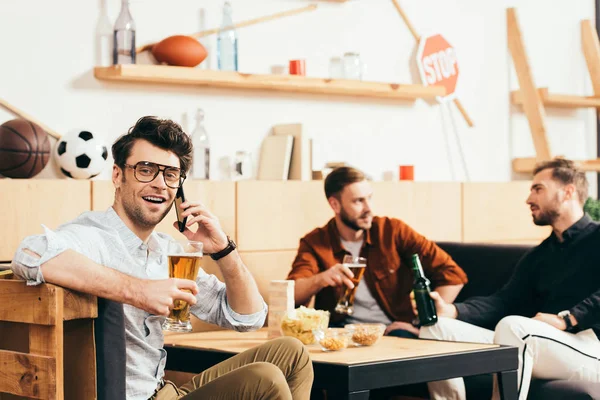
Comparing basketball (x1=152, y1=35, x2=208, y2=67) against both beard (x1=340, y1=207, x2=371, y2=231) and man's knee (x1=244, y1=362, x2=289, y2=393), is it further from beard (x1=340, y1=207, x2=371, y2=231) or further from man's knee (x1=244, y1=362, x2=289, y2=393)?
man's knee (x1=244, y1=362, x2=289, y2=393)

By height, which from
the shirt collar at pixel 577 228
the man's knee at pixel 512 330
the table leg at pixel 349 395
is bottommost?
the table leg at pixel 349 395

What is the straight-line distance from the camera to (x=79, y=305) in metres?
2.15

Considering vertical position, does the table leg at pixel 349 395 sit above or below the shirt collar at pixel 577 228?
below

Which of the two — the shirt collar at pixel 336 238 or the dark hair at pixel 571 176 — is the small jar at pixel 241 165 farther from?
the dark hair at pixel 571 176

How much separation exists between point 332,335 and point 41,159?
1.44 m

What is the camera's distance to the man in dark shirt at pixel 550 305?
349cm

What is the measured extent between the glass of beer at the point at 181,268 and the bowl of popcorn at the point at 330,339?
0.71 metres

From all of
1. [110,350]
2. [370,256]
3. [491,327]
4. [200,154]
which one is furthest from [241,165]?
[110,350]

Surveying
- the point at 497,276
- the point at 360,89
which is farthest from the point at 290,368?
the point at 360,89

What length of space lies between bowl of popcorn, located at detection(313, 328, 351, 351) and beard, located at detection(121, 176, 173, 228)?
752 millimetres

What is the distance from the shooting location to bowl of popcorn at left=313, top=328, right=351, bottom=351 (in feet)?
9.84

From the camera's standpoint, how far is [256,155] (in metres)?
4.74

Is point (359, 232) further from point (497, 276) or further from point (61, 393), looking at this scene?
point (61, 393)

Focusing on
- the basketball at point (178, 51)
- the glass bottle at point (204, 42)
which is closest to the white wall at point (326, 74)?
the glass bottle at point (204, 42)
